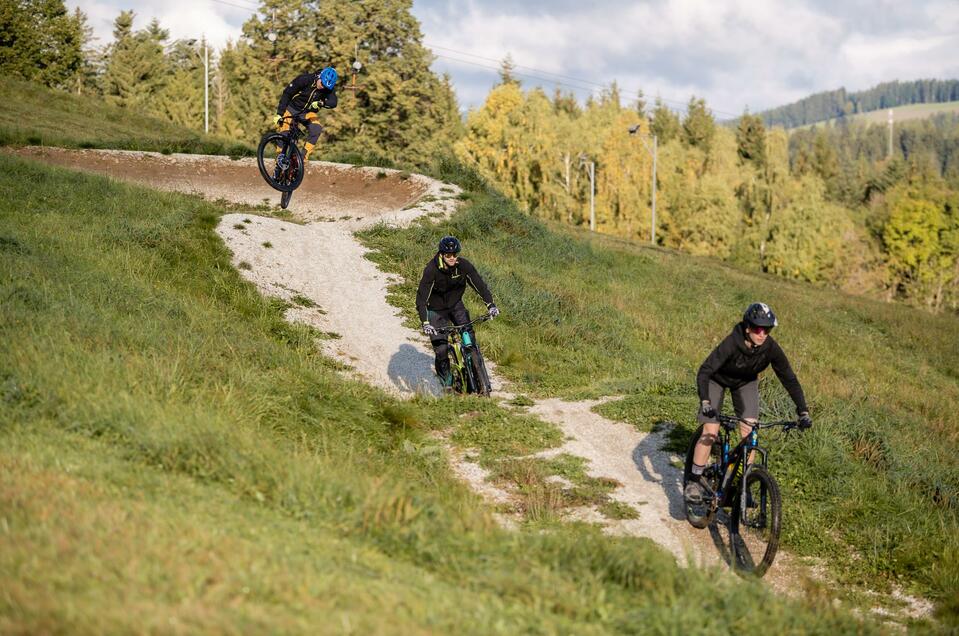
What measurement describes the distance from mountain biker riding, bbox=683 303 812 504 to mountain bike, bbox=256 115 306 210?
A: 34.7 ft

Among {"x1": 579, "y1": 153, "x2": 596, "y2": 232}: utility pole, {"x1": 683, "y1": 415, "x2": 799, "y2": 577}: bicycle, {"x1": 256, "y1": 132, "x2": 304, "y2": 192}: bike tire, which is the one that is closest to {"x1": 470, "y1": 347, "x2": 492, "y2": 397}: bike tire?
{"x1": 683, "y1": 415, "x2": 799, "y2": 577}: bicycle

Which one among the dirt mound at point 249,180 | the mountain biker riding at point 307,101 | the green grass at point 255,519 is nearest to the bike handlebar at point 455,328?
the green grass at point 255,519

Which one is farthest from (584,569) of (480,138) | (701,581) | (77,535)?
(480,138)

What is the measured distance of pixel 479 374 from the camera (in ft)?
38.0

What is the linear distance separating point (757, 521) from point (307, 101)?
1150 centimetres

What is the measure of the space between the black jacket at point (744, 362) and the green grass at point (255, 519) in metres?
1.99

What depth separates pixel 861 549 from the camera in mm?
7879

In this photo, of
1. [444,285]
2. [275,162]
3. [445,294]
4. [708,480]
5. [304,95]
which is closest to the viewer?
[708,480]

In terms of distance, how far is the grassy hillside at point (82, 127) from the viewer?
1084 inches

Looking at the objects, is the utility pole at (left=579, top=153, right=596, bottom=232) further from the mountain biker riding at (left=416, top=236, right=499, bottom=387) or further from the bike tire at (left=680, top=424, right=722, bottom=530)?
the bike tire at (left=680, top=424, right=722, bottom=530)

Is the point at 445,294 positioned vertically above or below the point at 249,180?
below

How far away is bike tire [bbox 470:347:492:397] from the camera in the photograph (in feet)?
37.8

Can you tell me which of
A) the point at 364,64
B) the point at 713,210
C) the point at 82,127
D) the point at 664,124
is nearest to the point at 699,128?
the point at 664,124

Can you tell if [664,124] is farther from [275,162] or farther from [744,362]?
[744,362]
